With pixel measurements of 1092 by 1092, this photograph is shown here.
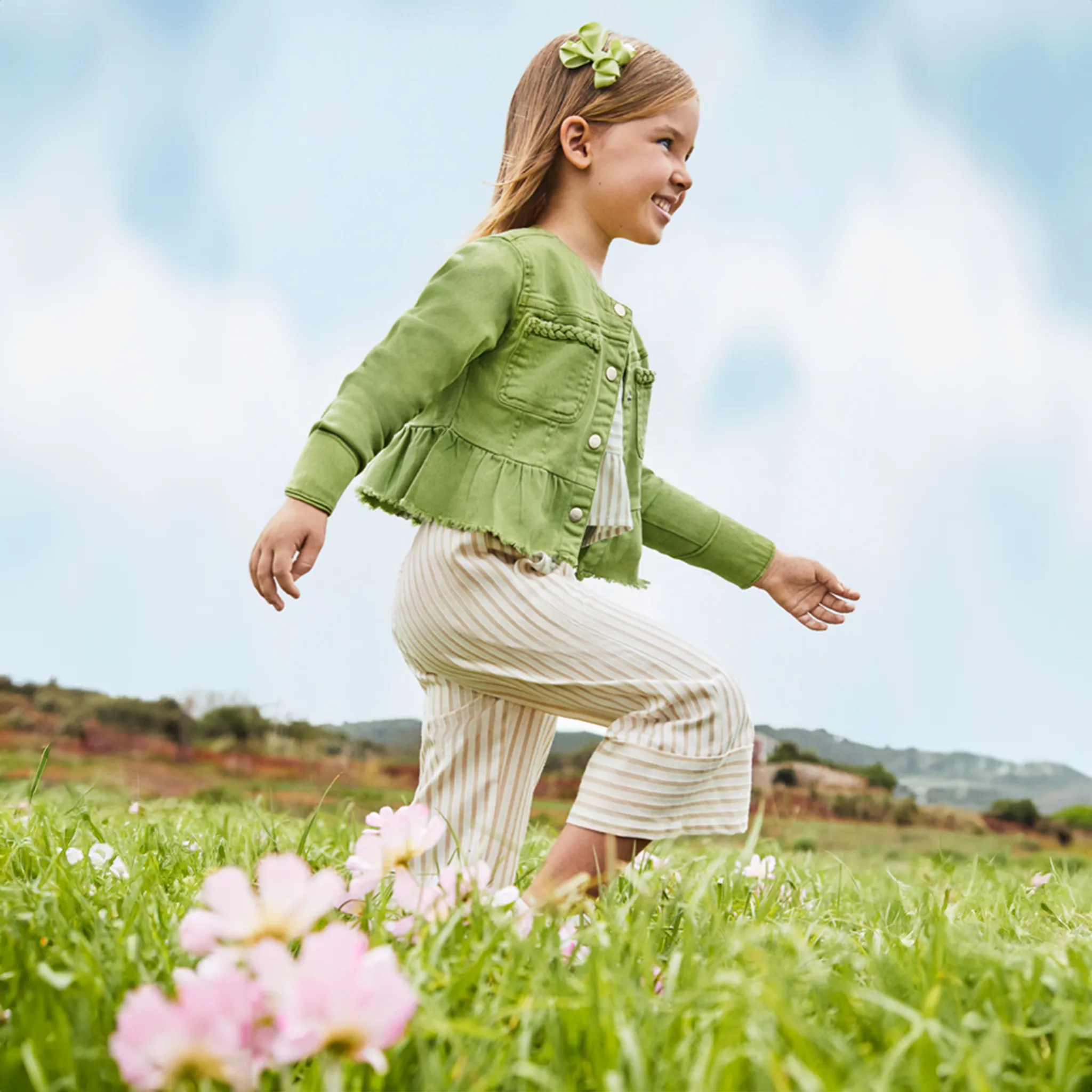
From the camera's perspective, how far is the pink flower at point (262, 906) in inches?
40.2

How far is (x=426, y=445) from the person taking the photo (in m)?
2.22

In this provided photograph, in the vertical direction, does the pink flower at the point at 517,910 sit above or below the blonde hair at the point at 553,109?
below

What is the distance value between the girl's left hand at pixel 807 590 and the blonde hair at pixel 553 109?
0.97 metres

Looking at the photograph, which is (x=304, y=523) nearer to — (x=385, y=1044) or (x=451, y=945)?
(x=451, y=945)

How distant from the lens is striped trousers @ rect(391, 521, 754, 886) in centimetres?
192

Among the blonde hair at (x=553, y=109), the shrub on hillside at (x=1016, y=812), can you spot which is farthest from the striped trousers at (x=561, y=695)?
the shrub on hillside at (x=1016, y=812)

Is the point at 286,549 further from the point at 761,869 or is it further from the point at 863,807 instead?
the point at 863,807

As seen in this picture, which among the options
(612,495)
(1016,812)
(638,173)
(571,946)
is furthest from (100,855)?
(1016,812)

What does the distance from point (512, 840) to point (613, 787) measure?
452 millimetres

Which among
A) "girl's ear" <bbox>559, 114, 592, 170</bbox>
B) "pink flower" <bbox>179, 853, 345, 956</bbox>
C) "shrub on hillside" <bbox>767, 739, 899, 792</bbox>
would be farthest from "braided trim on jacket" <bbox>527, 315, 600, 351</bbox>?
"shrub on hillside" <bbox>767, 739, 899, 792</bbox>

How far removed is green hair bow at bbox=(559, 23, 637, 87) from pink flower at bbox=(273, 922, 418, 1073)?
194 cm

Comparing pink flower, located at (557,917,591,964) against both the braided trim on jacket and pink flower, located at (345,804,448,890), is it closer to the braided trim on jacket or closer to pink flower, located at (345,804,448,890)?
pink flower, located at (345,804,448,890)

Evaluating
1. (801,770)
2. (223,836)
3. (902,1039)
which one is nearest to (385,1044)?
Result: (902,1039)

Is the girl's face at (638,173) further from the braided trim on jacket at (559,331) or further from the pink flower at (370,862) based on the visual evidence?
the pink flower at (370,862)
